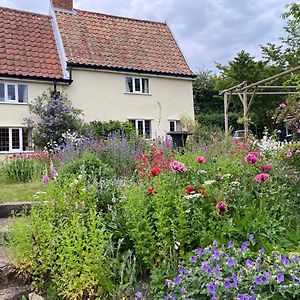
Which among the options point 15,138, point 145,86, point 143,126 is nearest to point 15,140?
point 15,138

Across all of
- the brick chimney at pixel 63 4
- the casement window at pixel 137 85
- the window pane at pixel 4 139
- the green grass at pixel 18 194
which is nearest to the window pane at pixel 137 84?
the casement window at pixel 137 85

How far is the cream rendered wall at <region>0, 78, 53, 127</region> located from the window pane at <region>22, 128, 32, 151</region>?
41 cm

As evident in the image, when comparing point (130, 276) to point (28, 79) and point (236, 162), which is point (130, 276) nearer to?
point (236, 162)

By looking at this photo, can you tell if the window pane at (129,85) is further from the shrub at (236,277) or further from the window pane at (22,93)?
the shrub at (236,277)

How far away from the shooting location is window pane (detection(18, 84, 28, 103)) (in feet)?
59.3

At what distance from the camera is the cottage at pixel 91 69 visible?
1795cm

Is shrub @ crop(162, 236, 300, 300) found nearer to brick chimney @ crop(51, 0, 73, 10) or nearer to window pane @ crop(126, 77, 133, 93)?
window pane @ crop(126, 77, 133, 93)

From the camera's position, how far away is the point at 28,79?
59.1ft

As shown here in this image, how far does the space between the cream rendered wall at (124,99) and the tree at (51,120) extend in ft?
4.68

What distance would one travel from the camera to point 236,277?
2.49 meters

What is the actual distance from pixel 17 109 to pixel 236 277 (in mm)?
16918

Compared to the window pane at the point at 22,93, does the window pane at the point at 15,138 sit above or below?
below

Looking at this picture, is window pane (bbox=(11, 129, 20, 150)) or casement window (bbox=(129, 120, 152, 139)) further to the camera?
casement window (bbox=(129, 120, 152, 139))

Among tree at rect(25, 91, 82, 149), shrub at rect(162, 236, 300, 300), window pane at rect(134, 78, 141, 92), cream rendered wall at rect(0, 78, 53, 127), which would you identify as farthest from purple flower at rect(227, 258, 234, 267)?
window pane at rect(134, 78, 141, 92)
